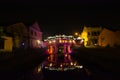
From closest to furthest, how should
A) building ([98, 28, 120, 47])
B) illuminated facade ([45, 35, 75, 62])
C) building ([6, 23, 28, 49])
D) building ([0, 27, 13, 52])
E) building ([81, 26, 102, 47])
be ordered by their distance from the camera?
building ([0, 27, 13, 52]), illuminated facade ([45, 35, 75, 62]), building ([6, 23, 28, 49]), building ([98, 28, 120, 47]), building ([81, 26, 102, 47])

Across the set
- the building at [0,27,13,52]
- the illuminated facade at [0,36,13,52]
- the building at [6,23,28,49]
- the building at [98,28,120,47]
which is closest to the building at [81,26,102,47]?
the building at [98,28,120,47]

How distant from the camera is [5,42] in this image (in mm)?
44906

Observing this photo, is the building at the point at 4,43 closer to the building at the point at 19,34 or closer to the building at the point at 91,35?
the building at the point at 19,34

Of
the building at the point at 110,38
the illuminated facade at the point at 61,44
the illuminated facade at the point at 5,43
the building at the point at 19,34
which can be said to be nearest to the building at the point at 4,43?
the illuminated facade at the point at 5,43

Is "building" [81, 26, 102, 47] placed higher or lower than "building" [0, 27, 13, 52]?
higher

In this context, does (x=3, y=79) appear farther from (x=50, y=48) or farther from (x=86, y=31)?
(x=86, y=31)

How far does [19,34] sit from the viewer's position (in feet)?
198

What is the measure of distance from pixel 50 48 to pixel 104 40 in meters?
25.9

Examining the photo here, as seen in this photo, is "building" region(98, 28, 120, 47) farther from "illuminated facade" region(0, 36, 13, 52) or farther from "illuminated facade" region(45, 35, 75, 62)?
"illuminated facade" region(0, 36, 13, 52)

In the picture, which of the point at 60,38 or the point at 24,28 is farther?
the point at 24,28

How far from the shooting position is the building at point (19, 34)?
193ft

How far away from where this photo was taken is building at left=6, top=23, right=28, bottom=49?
5884cm

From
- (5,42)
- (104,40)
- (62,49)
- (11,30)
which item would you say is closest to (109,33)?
(104,40)

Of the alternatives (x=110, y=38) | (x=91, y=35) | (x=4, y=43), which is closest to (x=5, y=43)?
(x=4, y=43)
